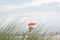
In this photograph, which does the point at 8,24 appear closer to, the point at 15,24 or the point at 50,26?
the point at 15,24

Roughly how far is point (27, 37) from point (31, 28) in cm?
51

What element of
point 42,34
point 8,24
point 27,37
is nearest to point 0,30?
point 8,24

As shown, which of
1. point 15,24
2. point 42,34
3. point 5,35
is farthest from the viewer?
point 42,34

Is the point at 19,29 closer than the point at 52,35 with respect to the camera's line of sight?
Yes

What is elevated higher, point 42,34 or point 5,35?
point 5,35

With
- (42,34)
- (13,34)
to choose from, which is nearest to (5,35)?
(13,34)

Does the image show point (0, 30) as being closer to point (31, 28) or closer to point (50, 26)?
point (31, 28)

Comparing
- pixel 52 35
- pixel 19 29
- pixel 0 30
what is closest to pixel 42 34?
pixel 52 35

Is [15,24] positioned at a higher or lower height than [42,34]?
higher

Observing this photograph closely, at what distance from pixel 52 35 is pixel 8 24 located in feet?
4.62

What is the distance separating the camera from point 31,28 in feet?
23.7

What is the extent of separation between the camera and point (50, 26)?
7.41m

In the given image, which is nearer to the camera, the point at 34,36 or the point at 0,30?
the point at 0,30

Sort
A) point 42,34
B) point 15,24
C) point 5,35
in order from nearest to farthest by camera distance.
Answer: point 5,35 → point 15,24 → point 42,34
